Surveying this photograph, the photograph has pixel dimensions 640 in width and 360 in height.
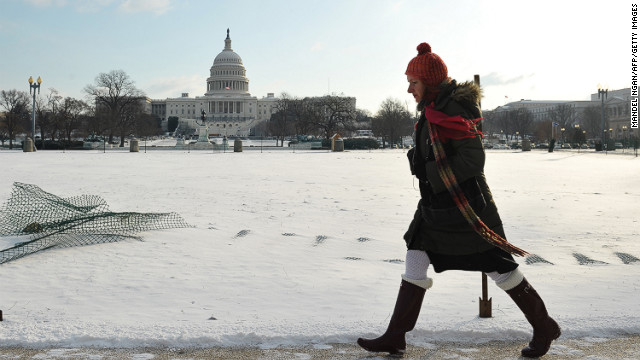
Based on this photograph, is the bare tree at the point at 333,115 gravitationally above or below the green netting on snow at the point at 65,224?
above

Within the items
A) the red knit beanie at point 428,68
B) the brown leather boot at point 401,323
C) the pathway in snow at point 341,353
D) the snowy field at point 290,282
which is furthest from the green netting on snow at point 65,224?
the red knit beanie at point 428,68

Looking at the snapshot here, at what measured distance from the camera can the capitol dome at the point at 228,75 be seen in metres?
→ 140

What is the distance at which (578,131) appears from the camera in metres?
58.8

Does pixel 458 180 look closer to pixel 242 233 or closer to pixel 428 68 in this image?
pixel 428 68

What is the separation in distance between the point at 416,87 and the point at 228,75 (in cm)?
14156

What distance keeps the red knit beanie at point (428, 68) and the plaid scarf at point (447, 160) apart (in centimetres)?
26

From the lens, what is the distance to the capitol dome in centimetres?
13950

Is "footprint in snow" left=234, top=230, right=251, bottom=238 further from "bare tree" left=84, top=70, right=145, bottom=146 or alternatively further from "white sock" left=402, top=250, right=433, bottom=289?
"bare tree" left=84, top=70, right=145, bottom=146

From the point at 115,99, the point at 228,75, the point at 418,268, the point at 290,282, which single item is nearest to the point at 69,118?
the point at 115,99

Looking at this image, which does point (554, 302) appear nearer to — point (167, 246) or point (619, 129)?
point (167, 246)

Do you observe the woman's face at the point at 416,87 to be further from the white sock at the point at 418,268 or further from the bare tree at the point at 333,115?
the bare tree at the point at 333,115

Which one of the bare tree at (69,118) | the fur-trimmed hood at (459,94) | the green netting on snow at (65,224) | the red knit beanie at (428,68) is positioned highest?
the bare tree at (69,118)

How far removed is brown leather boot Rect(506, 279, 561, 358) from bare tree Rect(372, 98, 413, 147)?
199 feet

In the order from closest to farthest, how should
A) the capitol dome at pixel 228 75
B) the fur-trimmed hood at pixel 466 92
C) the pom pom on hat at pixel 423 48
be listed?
the fur-trimmed hood at pixel 466 92
the pom pom on hat at pixel 423 48
the capitol dome at pixel 228 75
